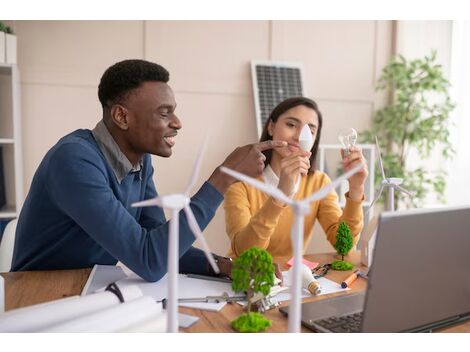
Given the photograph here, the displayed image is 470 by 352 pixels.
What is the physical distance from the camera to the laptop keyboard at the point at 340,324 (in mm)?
959

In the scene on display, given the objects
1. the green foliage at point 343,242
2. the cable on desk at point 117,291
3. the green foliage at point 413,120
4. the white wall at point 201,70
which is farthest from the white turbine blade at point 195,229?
the green foliage at point 413,120

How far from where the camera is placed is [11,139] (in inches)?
108

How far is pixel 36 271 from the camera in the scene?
1.40 m

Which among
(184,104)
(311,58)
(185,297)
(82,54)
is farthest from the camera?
(311,58)

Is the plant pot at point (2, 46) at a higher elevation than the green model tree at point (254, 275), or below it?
higher

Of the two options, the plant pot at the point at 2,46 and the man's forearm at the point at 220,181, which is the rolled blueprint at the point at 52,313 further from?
the plant pot at the point at 2,46

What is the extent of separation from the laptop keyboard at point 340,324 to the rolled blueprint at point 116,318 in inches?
→ 13.5

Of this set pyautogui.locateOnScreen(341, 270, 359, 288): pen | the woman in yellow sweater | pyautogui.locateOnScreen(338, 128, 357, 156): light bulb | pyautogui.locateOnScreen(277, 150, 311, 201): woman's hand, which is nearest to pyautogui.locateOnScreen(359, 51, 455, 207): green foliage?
the woman in yellow sweater

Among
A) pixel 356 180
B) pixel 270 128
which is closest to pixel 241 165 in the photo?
pixel 356 180

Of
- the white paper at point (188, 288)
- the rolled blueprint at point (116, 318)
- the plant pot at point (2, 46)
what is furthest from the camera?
the plant pot at point (2, 46)

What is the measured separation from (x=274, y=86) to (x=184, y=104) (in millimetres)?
673

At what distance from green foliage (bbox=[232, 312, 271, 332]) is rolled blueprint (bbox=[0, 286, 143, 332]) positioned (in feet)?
0.79

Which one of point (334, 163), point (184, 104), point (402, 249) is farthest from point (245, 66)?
point (402, 249)
